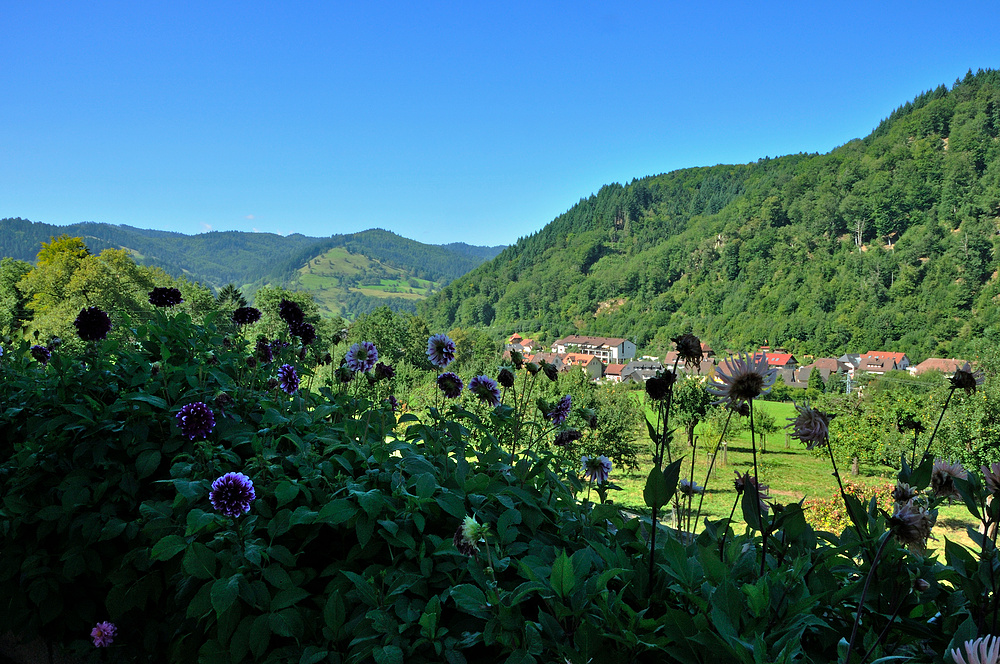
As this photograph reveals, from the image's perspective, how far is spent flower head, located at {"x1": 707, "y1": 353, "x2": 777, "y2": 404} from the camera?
0.93 meters

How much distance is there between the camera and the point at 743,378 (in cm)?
96

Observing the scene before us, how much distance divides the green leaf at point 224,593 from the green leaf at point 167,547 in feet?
0.43

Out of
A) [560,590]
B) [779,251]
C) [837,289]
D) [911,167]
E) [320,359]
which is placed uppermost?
[911,167]

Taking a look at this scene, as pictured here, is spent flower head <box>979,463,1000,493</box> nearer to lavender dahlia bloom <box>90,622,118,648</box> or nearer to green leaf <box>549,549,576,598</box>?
green leaf <box>549,549,576,598</box>

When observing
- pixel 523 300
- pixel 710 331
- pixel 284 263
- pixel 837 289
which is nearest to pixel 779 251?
pixel 837 289

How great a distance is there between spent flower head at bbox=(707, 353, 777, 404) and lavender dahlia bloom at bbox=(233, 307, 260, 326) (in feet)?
5.98

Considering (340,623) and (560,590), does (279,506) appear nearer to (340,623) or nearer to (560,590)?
(340,623)

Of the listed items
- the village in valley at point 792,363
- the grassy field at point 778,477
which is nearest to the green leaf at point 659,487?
the grassy field at point 778,477

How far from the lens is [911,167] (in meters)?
75.9

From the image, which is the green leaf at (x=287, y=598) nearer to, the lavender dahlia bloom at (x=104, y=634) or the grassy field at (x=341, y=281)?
the lavender dahlia bloom at (x=104, y=634)

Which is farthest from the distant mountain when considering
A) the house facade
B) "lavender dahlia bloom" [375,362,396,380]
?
"lavender dahlia bloom" [375,362,396,380]

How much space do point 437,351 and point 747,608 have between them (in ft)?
4.20

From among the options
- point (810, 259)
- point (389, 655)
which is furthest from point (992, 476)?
point (810, 259)

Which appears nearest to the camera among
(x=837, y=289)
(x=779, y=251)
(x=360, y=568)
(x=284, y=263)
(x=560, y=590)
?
(x=560, y=590)
